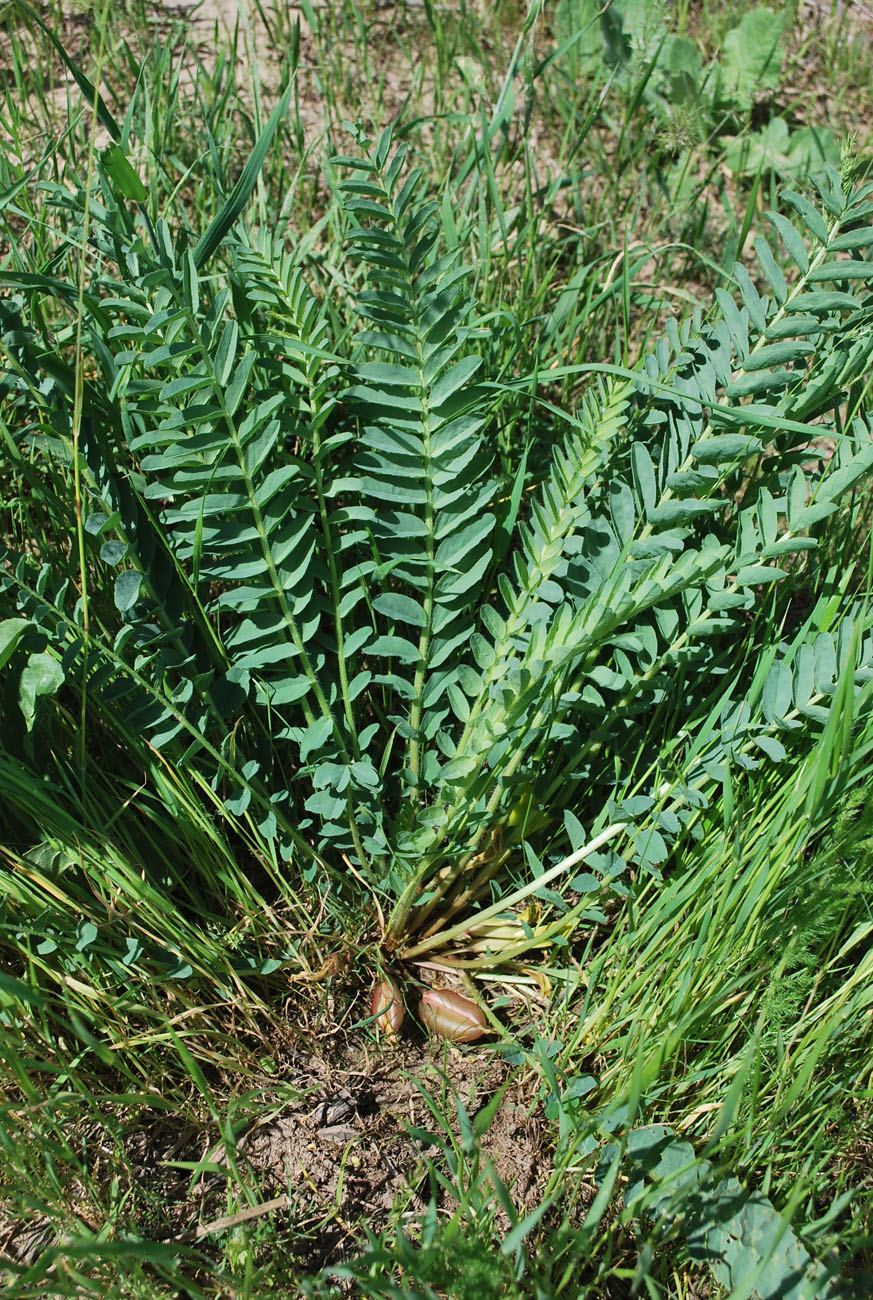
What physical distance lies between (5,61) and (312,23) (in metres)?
0.86

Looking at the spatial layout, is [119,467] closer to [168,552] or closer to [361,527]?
[168,552]

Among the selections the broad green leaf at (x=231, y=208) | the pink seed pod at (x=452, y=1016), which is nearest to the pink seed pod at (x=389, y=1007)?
the pink seed pod at (x=452, y=1016)

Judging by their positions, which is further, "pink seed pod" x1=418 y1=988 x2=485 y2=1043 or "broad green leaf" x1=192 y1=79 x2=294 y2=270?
"pink seed pod" x1=418 y1=988 x2=485 y2=1043

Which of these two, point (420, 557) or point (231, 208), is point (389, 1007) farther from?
point (231, 208)

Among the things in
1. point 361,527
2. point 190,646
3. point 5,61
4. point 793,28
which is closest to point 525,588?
point 361,527

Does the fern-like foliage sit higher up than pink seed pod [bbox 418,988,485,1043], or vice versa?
the fern-like foliage

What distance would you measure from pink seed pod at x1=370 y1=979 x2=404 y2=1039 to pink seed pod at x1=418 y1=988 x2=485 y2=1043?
0.05 meters

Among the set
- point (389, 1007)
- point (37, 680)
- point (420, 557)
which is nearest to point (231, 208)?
point (420, 557)

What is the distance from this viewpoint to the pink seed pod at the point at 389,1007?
1.46m

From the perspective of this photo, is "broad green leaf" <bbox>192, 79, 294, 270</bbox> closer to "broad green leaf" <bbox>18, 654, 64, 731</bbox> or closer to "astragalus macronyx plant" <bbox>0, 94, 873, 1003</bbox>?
"astragalus macronyx plant" <bbox>0, 94, 873, 1003</bbox>

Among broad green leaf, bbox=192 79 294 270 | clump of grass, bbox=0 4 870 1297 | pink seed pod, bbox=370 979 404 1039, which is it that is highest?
Answer: broad green leaf, bbox=192 79 294 270

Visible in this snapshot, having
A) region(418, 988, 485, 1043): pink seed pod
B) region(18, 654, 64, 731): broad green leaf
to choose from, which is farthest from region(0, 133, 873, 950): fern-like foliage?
region(418, 988, 485, 1043): pink seed pod

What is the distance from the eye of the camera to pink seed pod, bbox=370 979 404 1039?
4.79 feet

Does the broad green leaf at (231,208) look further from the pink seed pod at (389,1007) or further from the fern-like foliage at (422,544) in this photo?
the pink seed pod at (389,1007)
